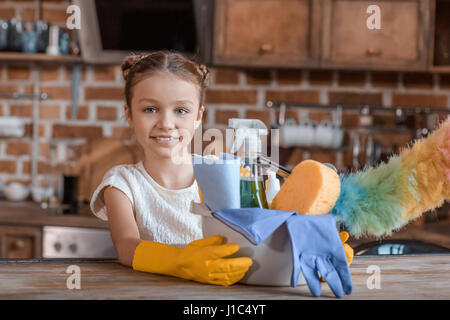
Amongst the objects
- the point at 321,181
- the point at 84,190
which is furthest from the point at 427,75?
the point at 321,181

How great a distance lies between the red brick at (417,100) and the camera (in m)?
2.33

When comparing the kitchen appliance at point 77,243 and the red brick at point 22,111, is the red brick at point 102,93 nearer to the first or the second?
the red brick at point 22,111

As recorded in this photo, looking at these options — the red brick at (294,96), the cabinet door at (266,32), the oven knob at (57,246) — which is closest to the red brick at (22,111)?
the oven knob at (57,246)

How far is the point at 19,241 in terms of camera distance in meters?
1.93

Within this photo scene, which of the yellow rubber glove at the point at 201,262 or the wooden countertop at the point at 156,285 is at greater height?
the yellow rubber glove at the point at 201,262

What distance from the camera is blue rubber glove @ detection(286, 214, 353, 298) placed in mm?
613

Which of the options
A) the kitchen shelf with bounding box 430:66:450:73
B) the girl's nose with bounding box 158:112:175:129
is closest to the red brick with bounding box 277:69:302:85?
the kitchen shelf with bounding box 430:66:450:73

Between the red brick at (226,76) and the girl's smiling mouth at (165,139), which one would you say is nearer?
the girl's smiling mouth at (165,139)

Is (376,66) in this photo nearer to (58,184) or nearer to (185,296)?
(58,184)

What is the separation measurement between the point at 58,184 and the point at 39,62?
536 millimetres

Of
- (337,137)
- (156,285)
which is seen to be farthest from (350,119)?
(156,285)

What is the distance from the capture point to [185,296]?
23.7 inches

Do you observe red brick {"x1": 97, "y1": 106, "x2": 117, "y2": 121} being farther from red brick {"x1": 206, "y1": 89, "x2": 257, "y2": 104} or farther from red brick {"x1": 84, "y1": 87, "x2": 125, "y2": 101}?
red brick {"x1": 206, "y1": 89, "x2": 257, "y2": 104}

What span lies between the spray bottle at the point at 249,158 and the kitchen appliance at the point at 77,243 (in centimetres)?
124
